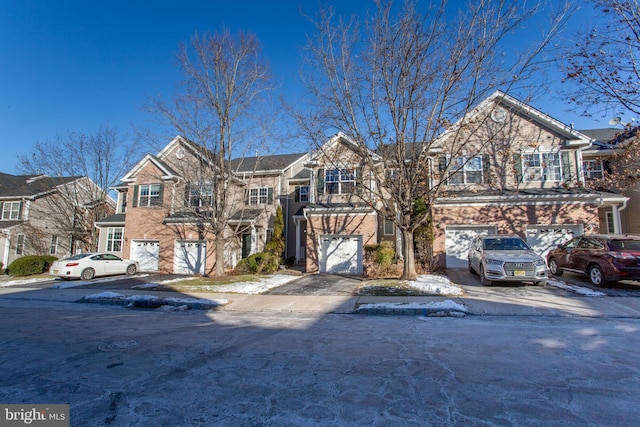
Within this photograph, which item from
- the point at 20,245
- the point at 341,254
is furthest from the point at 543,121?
the point at 20,245

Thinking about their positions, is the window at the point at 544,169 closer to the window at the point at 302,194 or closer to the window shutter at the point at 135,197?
the window at the point at 302,194

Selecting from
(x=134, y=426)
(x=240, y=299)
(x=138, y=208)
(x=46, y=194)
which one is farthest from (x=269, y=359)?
(x=46, y=194)

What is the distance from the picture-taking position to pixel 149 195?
21.3m

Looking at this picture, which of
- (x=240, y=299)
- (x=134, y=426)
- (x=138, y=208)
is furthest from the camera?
(x=138, y=208)

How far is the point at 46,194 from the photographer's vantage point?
25.9 m

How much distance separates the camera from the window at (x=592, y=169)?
18509 mm

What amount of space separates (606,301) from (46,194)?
33582 mm

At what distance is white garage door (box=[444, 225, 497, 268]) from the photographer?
1602 cm

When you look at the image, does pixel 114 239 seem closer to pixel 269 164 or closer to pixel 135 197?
pixel 135 197

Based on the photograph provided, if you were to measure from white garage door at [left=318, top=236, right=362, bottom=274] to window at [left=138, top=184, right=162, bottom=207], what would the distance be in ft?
36.5

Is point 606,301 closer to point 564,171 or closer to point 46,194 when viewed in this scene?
point 564,171

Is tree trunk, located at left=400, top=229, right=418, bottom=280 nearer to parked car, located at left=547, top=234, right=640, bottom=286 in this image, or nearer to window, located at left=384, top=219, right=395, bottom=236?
parked car, located at left=547, top=234, right=640, bottom=286

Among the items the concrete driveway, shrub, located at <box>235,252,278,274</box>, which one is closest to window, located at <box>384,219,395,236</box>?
the concrete driveway

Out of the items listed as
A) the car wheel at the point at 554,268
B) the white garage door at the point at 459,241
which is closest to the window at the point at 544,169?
the white garage door at the point at 459,241
